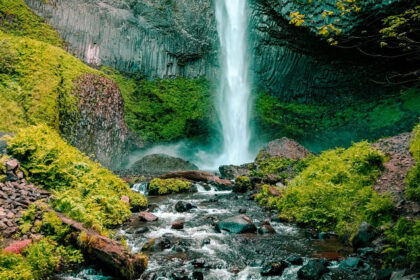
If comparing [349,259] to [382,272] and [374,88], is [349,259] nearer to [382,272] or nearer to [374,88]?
[382,272]

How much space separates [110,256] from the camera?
163 inches

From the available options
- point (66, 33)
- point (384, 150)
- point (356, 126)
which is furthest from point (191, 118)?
point (384, 150)

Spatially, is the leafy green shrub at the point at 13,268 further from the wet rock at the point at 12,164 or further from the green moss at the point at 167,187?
the green moss at the point at 167,187

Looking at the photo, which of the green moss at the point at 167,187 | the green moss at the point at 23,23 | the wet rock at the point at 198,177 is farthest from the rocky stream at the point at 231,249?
the green moss at the point at 23,23

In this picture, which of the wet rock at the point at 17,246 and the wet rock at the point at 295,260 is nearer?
the wet rock at the point at 17,246

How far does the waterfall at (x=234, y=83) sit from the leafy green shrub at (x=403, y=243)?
21.2m

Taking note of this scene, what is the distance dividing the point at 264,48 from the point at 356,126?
11.0 meters

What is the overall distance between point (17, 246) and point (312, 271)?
4.24 meters

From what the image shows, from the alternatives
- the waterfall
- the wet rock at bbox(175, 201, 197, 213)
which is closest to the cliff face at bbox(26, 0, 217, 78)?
the waterfall

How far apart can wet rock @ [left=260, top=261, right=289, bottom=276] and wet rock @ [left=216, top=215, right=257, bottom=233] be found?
1.90 m

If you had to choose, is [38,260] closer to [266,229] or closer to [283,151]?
[266,229]

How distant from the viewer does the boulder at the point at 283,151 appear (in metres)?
18.4

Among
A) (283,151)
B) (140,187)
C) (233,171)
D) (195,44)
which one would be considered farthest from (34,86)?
(195,44)

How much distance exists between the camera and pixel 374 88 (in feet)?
83.5
